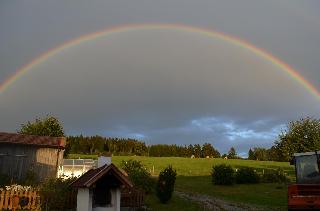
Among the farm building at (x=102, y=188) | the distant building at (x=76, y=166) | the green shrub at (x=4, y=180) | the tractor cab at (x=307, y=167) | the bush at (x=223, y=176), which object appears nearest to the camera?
the tractor cab at (x=307, y=167)

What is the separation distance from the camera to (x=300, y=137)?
50.1 meters

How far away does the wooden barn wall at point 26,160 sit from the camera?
113 feet

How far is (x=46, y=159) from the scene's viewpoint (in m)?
37.4

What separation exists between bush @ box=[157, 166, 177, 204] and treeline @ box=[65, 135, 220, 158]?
10859cm

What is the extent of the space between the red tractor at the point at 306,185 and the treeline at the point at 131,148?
122 m

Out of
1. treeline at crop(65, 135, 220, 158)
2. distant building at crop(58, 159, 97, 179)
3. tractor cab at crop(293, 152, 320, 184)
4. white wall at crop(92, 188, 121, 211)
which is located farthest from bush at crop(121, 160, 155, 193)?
treeline at crop(65, 135, 220, 158)

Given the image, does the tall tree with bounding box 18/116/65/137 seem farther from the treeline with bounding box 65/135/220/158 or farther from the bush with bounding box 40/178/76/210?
the treeline with bounding box 65/135/220/158

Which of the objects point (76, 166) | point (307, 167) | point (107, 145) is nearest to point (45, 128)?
point (76, 166)

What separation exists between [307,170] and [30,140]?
86.0ft

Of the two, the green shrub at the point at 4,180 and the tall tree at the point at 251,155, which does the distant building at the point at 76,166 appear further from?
the tall tree at the point at 251,155

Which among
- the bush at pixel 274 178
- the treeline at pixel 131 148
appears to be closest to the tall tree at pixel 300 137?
the bush at pixel 274 178

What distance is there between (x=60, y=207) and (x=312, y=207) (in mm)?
14828

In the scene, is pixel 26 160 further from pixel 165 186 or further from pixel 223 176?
pixel 223 176

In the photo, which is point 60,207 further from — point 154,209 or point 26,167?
point 26,167
